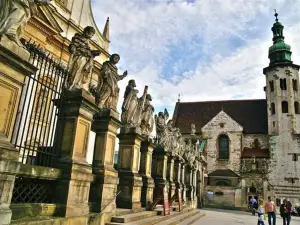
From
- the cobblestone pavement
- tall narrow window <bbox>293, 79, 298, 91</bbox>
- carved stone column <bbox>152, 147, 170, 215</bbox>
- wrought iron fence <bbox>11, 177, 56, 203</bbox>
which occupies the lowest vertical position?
the cobblestone pavement

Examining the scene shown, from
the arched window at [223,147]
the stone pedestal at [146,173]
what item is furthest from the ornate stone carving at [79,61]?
the arched window at [223,147]

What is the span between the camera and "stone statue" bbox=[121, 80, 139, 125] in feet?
27.8

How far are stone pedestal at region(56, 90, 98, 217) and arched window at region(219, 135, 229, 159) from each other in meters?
35.6

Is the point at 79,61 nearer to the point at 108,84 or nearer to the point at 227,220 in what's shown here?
the point at 108,84

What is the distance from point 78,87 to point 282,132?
120 feet

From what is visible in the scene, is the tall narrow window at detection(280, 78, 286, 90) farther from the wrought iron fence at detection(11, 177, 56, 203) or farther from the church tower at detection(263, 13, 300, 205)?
the wrought iron fence at detection(11, 177, 56, 203)

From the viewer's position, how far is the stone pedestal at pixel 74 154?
15.8 ft

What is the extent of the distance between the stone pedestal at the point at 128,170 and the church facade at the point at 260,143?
28.3 meters

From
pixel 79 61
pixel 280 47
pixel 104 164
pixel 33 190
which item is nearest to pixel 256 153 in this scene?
pixel 280 47

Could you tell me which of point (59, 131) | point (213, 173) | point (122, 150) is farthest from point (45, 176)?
point (213, 173)

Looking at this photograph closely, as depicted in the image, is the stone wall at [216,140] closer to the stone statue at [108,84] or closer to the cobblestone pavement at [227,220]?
the cobblestone pavement at [227,220]

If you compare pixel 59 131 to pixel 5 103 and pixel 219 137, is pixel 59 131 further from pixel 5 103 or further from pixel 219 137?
pixel 219 137

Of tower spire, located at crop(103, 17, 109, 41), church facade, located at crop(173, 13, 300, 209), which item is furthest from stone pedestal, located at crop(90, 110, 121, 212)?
church facade, located at crop(173, 13, 300, 209)

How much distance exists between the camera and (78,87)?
5.65 meters
